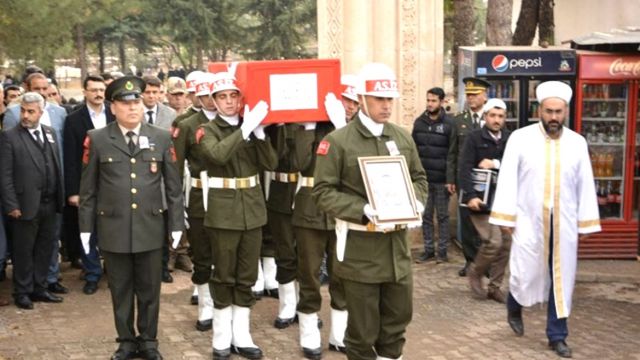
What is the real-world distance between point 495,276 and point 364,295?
360 centimetres

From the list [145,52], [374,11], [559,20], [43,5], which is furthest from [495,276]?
[145,52]

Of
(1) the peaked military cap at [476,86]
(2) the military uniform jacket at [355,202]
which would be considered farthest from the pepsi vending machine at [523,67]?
(2) the military uniform jacket at [355,202]

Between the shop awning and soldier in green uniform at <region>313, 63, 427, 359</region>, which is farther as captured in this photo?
the shop awning

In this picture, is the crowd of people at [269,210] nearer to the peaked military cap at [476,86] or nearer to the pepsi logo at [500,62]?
the peaked military cap at [476,86]

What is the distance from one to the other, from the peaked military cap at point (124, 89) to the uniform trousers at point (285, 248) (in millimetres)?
1690

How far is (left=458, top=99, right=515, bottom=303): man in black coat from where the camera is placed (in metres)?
9.84

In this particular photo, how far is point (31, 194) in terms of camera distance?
943cm

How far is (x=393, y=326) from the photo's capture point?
6.71 m

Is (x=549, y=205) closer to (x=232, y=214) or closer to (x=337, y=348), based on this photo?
(x=337, y=348)

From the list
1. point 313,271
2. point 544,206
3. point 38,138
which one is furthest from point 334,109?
point 38,138

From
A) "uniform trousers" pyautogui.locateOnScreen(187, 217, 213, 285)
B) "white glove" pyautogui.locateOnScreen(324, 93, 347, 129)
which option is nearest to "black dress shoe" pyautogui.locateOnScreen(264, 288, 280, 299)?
"uniform trousers" pyautogui.locateOnScreen(187, 217, 213, 285)

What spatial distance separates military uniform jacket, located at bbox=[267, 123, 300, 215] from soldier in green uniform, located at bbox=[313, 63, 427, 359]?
1.36 meters

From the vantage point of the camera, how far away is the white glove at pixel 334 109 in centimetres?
769

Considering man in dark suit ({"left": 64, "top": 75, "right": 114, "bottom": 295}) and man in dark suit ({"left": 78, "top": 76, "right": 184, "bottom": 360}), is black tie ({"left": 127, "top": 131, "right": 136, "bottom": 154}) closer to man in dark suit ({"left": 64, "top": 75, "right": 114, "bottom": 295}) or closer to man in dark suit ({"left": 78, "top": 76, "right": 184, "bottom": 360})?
man in dark suit ({"left": 78, "top": 76, "right": 184, "bottom": 360})
